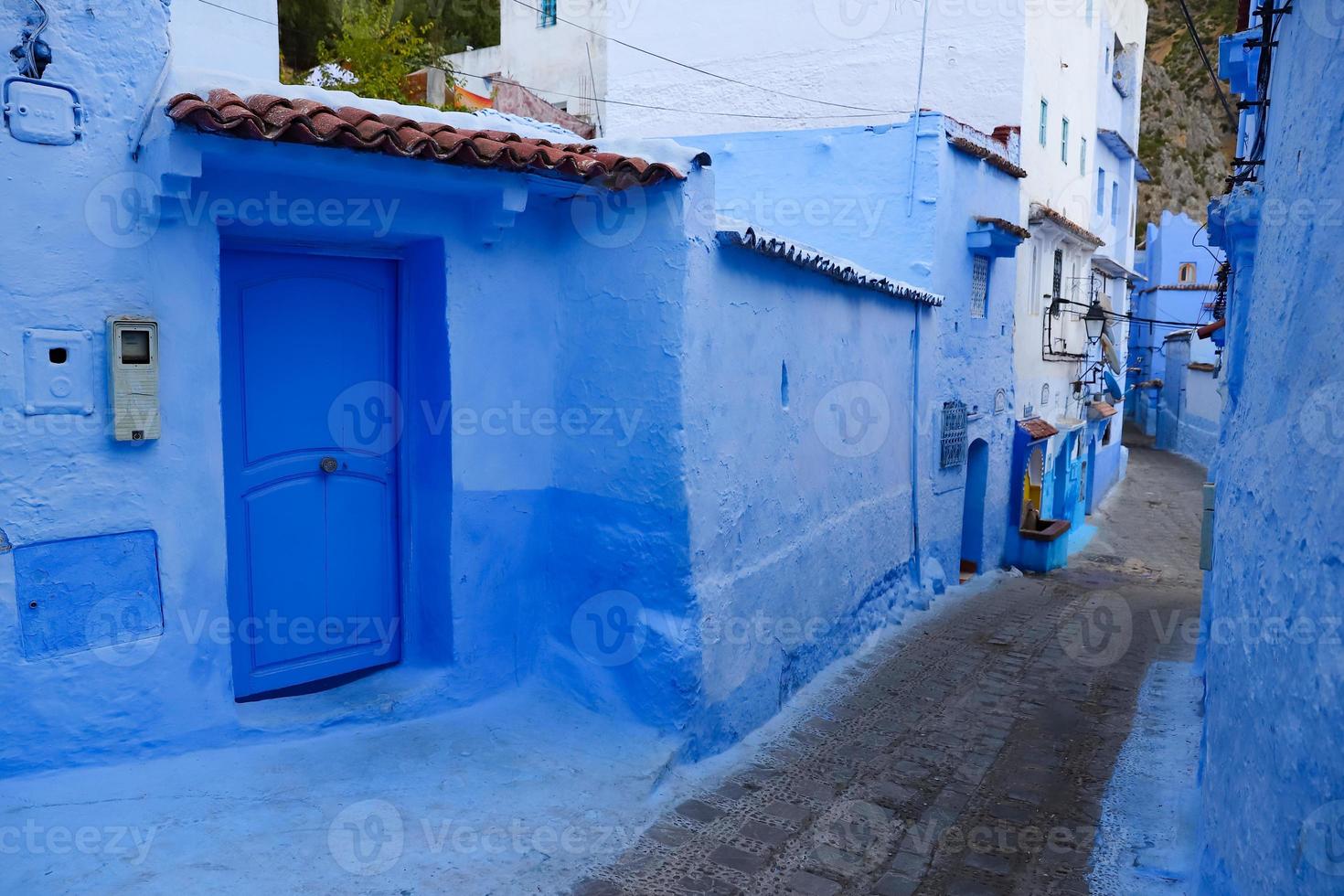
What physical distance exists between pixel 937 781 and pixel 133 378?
5011 millimetres

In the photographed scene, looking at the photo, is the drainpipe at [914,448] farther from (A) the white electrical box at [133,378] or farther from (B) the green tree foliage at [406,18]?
(B) the green tree foliage at [406,18]

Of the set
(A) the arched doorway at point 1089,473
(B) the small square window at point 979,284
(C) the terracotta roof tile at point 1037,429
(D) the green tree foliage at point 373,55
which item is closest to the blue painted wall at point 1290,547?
(B) the small square window at point 979,284

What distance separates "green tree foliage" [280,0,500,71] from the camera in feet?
63.7

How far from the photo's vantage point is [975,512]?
1398 centimetres

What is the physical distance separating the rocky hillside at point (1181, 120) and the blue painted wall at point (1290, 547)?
4145cm

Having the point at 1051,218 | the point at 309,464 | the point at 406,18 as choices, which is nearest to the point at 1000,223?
the point at 1051,218

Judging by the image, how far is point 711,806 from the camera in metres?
5.34

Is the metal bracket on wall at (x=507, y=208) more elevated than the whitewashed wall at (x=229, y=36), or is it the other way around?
the whitewashed wall at (x=229, y=36)

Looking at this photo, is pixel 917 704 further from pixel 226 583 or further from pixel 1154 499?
pixel 1154 499

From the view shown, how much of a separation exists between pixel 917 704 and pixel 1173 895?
2794 mm

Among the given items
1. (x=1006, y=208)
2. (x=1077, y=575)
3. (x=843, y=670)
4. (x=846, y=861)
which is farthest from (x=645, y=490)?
(x=1077, y=575)

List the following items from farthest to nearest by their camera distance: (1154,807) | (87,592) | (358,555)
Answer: (1154,807) → (358,555) → (87,592)

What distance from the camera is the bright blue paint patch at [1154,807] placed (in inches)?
194

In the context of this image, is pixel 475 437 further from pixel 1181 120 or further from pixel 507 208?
pixel 1181 120
